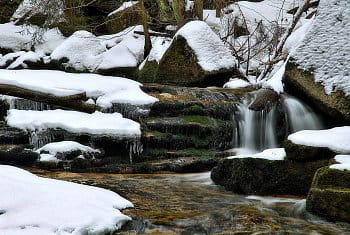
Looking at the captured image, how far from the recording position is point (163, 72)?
32.4 feet

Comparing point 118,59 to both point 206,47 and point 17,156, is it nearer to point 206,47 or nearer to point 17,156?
point 206,47

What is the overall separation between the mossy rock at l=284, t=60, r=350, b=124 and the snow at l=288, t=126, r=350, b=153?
1.22 meters

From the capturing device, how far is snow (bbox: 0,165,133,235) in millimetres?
2513

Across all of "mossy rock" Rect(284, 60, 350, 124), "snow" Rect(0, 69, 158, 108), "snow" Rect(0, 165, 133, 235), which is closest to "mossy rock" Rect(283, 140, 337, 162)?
"mossy rock" Rect(284, 60, 350, 124)

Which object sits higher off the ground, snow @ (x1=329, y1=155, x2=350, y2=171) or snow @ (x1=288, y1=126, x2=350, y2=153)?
snow @ (x1=288, y1=126, x2=350, y2=153)

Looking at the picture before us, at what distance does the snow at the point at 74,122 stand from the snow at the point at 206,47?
3192 mm

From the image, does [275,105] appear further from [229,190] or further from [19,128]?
[19,128]

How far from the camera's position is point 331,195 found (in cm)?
351

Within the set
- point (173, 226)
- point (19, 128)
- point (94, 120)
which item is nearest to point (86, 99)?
point (94, 120)

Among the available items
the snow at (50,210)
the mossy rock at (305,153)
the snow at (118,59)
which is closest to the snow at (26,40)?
the snow at (118,59)

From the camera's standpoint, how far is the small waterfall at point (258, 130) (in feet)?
23.3

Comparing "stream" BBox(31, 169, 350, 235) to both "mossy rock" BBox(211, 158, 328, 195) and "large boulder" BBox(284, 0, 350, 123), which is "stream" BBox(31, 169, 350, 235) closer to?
"mossy rock" BBox(211, 158, 328, 195)

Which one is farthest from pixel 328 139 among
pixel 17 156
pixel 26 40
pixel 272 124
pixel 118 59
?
pixel 26 40

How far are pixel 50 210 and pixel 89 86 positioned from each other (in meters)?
5.40
